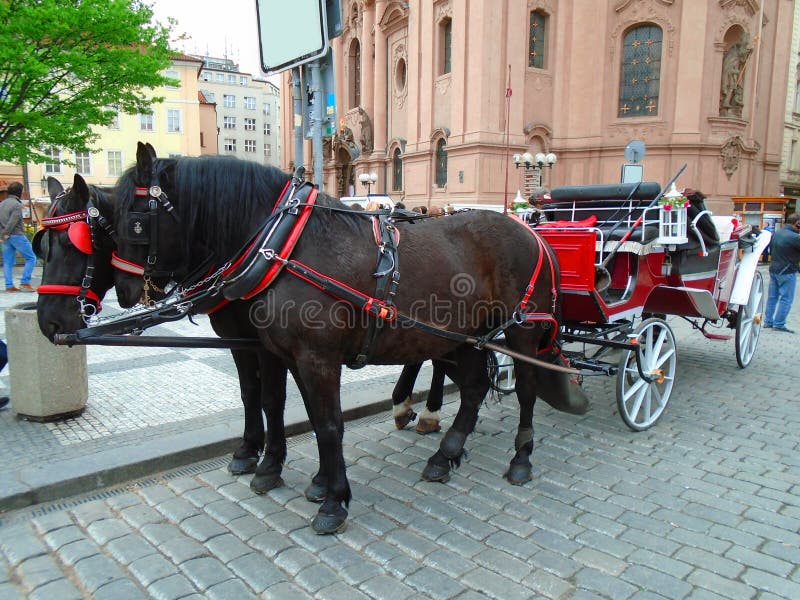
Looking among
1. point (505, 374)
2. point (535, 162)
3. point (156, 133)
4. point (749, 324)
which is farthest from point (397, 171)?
point (156, 133)

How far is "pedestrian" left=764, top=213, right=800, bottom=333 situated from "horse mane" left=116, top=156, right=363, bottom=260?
351 inches

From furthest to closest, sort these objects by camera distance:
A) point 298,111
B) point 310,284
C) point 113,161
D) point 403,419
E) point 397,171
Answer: point 113,161 → point 397,171 → point 298,111 → point 403,419 → point 310,284

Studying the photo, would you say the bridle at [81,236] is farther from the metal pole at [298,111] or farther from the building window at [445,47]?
the building window at [445,47]

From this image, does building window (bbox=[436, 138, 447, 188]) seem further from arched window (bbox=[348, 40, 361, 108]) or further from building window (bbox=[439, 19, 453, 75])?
arched window (bbox=[348, 40, 361, 108])

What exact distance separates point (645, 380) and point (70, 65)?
15.3 meters

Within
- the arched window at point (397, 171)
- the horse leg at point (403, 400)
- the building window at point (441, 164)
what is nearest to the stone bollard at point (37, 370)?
the horse leg at point (403, 400)

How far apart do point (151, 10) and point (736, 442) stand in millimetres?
17077

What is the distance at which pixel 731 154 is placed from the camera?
A: 24391mm

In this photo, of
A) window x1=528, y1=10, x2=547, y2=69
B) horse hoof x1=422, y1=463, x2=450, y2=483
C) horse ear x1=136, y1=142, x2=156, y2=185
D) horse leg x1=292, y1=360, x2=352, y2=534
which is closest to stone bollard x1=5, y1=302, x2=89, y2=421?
horse ear x1=136, y1=142, x2=156, y2=185

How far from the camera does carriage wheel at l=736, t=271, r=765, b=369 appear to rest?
6793 millimetres

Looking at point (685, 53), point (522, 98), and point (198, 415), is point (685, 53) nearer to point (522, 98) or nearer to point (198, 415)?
point (522, 98)

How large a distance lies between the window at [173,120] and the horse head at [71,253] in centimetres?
4866

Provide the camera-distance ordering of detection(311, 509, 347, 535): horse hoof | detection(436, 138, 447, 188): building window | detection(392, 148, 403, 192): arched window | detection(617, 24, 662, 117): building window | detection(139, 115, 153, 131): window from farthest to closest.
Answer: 1. detection(139, 115, 153, 131): window
2. detection(392, 148, 403, 192): arched window
3. detection(436, 138, 447, 188): building window
4. detection(617, 24, 662, 117): building window
5. detection(311, 509, 347, 535): horse hoof

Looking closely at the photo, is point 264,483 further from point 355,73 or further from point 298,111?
point 355,73
